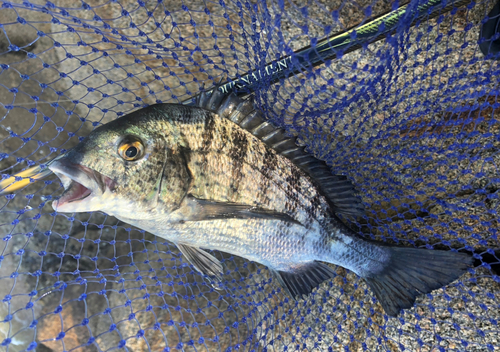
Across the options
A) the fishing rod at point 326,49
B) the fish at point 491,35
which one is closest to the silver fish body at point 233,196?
the fishing rod at point 326,49

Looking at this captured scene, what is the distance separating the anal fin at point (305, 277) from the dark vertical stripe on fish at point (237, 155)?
76 centimetres

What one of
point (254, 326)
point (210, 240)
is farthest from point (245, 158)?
point (254, 326)

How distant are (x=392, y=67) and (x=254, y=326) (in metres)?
2.11

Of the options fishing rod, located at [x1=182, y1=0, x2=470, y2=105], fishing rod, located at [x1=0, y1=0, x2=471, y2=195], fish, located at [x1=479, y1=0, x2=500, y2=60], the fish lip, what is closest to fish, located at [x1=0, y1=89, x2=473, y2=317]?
the fish lip

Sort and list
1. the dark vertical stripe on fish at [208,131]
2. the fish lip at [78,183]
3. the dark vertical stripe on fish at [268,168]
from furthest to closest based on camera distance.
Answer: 1. the dark vertical stripe on fish at [268,168]
2. the dark vertical stripe on fish at [208,131]
3. the fish lip at [78,183]

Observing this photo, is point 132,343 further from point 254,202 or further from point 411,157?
point 411,157

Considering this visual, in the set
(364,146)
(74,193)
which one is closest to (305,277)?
(364,146)

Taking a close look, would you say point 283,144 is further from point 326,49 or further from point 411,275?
point 411,275

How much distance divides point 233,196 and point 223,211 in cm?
11

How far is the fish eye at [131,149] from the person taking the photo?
4.65 feet

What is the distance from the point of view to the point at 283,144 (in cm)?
185

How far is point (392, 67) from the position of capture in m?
1.75

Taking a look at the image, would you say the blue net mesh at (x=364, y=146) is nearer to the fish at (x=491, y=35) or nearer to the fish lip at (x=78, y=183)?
the fish at (x=491, y=35)

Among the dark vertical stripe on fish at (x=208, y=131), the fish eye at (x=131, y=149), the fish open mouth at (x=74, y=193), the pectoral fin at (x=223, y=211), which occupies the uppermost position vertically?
the dark vertical stripe on fish at (x=208, y=131)
